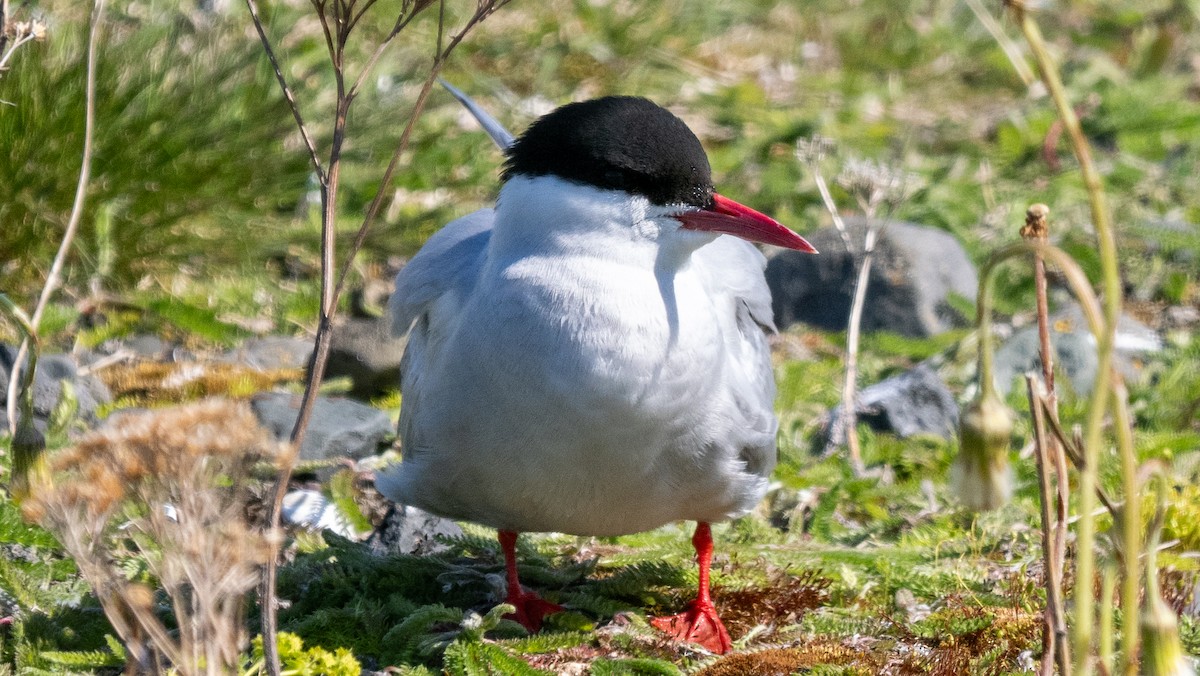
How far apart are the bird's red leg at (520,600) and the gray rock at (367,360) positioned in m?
1.56

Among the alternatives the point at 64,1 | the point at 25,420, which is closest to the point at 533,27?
the point at 64,1

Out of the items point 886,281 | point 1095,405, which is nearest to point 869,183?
point 886,281

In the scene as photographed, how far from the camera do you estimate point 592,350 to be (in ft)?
9.12

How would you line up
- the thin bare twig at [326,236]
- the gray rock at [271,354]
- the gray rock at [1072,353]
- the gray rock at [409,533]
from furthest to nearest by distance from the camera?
the gray rock at [271,354], the gray rock at [1072,353], the gray rock at [409,533], the thin bare twig at [326,236]

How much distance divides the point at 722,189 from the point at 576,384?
12.0 ft

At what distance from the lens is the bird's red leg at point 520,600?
3.23 m

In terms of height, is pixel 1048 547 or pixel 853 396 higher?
pixel 853 396

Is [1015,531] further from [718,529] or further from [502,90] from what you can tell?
[502,90]

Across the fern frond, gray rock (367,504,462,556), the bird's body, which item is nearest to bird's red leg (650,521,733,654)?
the bird's body

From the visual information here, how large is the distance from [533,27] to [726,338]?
14.2 ft

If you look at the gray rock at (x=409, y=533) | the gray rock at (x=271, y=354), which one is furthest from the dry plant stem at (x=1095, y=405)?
the gray rock at (x=271, y=354)

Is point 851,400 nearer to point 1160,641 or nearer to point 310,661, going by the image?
point 310,661

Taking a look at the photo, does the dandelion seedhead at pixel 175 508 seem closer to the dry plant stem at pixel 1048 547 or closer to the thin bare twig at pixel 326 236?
the thin bare twig at pixel 326 236

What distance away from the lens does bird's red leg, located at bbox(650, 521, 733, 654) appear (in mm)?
3123
